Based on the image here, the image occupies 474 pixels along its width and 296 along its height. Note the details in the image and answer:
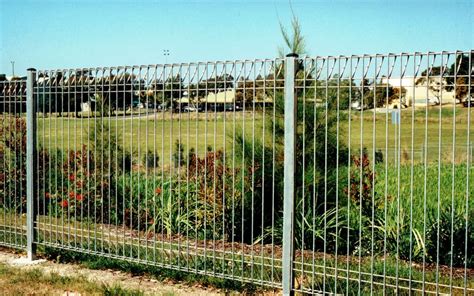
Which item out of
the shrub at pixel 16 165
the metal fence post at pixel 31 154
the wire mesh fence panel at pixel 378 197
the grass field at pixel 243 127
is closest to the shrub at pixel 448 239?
the wire mesh fence panel at pixel 378 197

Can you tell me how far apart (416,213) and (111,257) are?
12.7 ft

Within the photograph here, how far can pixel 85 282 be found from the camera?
6.10m

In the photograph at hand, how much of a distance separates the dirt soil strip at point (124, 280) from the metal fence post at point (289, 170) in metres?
0.78

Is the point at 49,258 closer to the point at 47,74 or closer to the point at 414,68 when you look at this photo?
the point at 47,74

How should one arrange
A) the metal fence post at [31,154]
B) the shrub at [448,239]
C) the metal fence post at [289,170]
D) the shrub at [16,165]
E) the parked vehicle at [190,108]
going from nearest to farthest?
the metal fence post at [289,170] → the parked vehicle at [190,108] → the shrub at [448,239] → the metal fence post at [31,154] → the shrub at [16,165]

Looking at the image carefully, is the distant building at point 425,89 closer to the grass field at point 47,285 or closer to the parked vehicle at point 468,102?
the parked vehicle at point 468,102

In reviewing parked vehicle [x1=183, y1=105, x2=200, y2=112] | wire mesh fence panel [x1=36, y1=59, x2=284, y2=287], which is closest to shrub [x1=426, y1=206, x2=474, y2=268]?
wire mesh fence panel [x1=36, y1=59, x2=284, y2=287]

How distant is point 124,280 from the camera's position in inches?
250

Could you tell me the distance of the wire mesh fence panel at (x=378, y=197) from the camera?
4734 mm

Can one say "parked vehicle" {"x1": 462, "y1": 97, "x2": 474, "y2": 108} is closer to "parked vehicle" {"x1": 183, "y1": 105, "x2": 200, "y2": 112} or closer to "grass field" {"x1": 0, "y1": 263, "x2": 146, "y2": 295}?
"parked vehicle" {"x1": 183, "y1": 105, "x2": 200, "y2": 112}

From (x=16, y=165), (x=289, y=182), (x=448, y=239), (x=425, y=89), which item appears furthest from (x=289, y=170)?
→ (x=16, y=165)

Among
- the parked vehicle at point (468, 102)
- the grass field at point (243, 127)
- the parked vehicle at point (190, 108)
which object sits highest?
the parked vehicle at point (190, 108)

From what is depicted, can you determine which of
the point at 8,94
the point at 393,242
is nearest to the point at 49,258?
the point at 8,94

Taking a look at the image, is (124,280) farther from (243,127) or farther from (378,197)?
(378,197)
